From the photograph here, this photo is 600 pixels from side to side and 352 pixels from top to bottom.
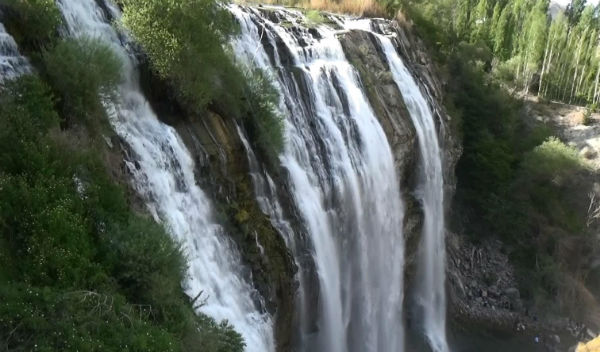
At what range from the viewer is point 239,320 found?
30.1 ft

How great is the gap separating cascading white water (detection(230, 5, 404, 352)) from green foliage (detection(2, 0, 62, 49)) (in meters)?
6.03

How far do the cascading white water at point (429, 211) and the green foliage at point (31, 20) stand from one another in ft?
46.4

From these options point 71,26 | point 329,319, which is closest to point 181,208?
point 71,26

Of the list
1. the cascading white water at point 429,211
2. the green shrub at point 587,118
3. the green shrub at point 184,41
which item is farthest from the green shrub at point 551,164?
the green shrub at point 184,41

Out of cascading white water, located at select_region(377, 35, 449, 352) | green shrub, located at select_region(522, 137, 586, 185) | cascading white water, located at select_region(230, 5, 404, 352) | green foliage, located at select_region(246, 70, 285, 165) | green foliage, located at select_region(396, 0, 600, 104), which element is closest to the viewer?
green foliage, located at select_region(246, 70, 285, 165)

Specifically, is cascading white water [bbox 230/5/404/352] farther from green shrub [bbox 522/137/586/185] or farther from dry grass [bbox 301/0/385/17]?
green shrub [bbox 522/137/586/185]

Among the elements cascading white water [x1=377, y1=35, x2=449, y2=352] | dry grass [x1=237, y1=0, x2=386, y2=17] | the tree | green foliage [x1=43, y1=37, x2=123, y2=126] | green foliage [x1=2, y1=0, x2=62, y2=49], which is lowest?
cascading white water [x1=377, y1=35, x2=449, y2=352]

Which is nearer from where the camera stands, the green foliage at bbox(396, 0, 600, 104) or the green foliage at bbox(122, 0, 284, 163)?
the green foliage at bbox(122, 0, 284, 163)

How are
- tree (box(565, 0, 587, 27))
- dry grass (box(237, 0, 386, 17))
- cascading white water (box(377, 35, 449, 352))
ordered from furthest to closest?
tree (box(565, 0, 587, 27))
dry grass (box(237, 0, 386, 17))
cascading white water (box(377, 35, 449, 352))

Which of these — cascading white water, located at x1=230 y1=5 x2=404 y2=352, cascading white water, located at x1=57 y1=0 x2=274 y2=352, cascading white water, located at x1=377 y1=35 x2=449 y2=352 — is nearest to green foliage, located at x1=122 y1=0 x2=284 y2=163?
cascading white water, located at x1=57 y1=0 x2=274 y2=352

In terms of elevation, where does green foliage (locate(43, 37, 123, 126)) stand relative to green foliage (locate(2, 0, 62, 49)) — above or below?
below

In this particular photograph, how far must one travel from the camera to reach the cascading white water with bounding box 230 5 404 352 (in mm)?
13242

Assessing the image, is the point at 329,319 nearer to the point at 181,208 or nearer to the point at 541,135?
the point at 181,208

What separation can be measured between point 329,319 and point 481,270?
575 inches
